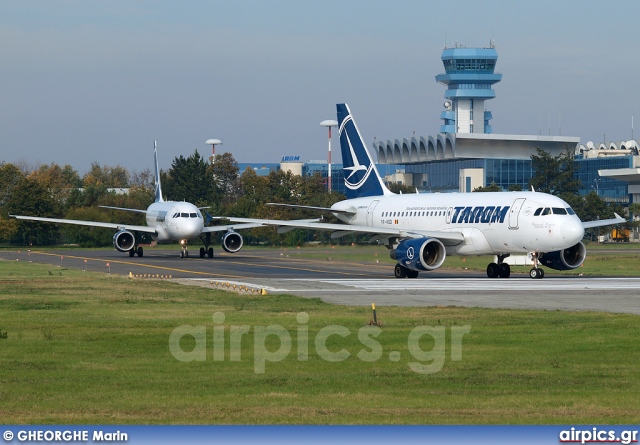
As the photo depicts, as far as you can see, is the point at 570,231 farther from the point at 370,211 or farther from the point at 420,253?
the point at 370,211

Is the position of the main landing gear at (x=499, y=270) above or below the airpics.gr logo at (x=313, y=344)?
below

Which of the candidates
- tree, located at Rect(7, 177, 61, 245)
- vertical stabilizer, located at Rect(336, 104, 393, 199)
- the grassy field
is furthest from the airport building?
the grassy field

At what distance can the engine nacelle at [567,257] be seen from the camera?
45188 mm

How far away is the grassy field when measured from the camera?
1375 centimetres

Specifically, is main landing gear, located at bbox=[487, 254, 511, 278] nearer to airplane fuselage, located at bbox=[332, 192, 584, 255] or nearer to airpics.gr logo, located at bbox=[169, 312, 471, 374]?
airplane fuselage, located at bbox=[332, 192, 584, 255]

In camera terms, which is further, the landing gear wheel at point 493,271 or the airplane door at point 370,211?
the airplane door at point 370,211

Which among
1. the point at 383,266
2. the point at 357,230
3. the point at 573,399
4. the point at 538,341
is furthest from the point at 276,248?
the point at 573,399

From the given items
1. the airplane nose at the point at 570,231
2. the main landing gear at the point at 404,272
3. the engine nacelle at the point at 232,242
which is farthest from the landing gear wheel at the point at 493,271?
the engine nacelle at the point at 232,242

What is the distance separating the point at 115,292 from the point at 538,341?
17.7 metres

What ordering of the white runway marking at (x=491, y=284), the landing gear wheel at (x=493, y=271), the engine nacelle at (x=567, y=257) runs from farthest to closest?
the landing gear wheel at (x=493, y=271)
the engine nacelle at (x=567, y=257)
the white runway marking at (x=491, y=284)

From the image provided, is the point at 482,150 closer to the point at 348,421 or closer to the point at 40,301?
the point at 40,301

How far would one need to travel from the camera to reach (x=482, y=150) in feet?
478

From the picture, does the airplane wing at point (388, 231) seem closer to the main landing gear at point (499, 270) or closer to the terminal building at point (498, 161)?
the main landing gear at point (499, 270)

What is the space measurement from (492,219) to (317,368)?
27996 millimetres
